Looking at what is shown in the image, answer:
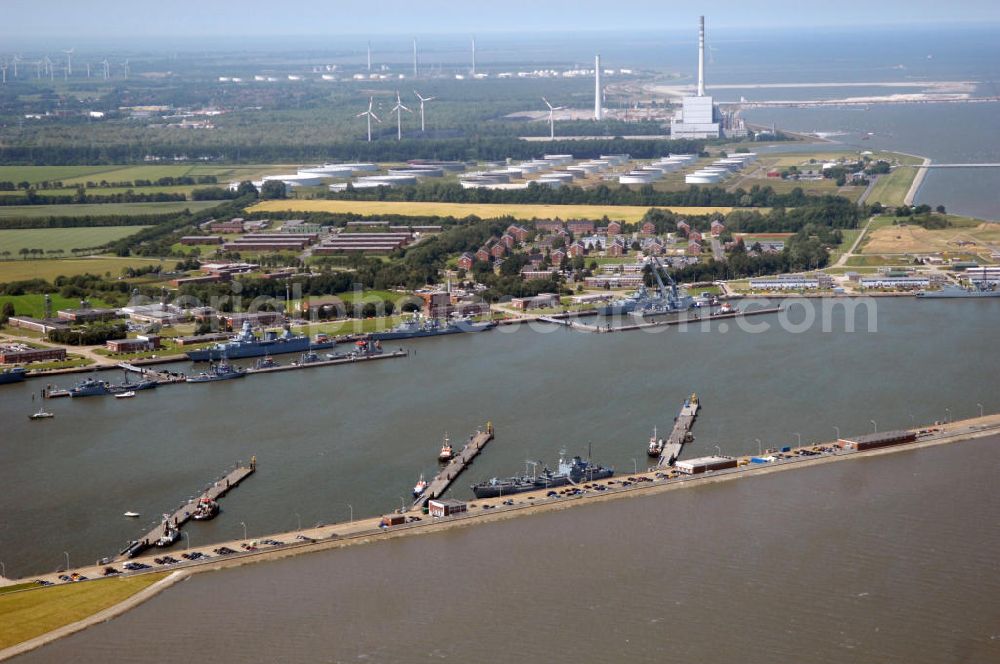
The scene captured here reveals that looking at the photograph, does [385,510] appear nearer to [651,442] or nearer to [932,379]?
[651,442]

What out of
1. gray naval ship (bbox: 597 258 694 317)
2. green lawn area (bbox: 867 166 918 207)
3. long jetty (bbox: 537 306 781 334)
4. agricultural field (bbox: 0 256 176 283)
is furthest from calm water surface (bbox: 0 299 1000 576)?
green lawn area (bbox: 867 166 918 207)

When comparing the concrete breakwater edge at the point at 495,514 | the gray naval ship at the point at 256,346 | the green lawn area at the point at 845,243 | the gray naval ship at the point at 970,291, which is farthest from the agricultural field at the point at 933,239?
the concrete breakwater edge at the point at 495,514

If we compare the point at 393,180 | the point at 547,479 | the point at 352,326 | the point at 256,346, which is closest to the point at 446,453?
the point at 547,479

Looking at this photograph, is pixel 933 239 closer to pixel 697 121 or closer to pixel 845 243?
pixel 845 243

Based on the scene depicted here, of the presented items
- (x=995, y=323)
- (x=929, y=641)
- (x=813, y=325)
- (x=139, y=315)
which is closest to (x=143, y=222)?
(x=139, y=315)

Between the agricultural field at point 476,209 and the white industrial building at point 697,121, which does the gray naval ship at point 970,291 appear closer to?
the agricultural field at point 476,209

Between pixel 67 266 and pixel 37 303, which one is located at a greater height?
pixel 67 266
